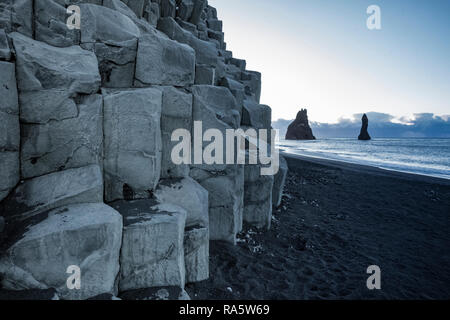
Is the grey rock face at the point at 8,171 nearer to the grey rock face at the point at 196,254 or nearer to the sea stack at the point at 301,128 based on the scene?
the grey rock face at the point at 196,254

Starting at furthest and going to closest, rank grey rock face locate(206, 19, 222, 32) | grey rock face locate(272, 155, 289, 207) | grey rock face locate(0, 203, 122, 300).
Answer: grey rock face locate(206, 19, 222, 32), grey rock face locate(272, 155, 289, 207), grey rock face locate(0, 203, 122, 300)

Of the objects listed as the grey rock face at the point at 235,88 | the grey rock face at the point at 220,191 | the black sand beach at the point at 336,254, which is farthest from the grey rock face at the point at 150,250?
the grey rock face at the point at 235,88

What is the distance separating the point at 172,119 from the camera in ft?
12.9

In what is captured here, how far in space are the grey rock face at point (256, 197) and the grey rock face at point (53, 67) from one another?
11.9ft

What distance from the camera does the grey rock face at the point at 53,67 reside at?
101 inches

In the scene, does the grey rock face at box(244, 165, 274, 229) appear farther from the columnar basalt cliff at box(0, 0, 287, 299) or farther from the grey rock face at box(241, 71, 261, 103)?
the grey rock face at box(241, 71, 261, 103)

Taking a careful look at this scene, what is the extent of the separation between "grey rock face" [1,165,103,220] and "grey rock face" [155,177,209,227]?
955 millimetres

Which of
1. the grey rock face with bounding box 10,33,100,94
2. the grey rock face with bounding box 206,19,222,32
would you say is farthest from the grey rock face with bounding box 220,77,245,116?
the grey rock face with bounding box 206,19,222,32

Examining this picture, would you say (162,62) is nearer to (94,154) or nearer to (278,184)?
(94,154)

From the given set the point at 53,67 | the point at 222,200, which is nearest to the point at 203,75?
the point at 222,200

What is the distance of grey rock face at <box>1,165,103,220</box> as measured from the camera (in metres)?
2.52

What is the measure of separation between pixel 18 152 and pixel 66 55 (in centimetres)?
131

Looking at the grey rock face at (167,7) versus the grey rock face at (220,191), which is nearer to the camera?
the grey rock face at (220,191)
